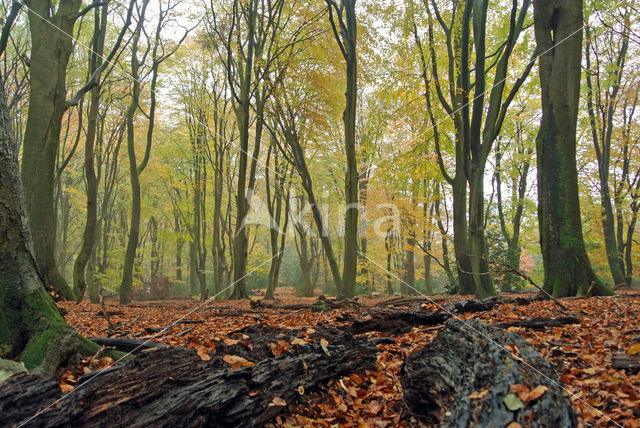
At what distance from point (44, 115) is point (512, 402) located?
823cm

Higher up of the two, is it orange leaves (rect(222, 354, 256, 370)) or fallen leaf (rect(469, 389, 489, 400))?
fallen leaf (rect(469, 389, 489, 400))

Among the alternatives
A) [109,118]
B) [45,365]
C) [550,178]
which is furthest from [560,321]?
[109,118]

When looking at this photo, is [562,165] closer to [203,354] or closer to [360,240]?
[203,354]

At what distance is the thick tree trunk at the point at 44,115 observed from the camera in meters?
6.54

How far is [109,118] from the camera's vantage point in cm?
1677

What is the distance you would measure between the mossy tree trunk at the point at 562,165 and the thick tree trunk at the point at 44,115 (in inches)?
336

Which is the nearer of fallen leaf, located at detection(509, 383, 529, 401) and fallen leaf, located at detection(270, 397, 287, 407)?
fallen leaf, located at detection(509, 383, 529, 401)

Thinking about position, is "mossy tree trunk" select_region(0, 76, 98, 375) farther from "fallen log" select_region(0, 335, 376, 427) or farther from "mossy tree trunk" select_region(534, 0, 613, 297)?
"mossy tree trunk" select_region(534, 0, 613, 297)

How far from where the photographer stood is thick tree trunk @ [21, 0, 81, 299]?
6.54 m

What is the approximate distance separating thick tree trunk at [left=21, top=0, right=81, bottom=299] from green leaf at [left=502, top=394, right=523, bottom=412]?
8060 millimetres

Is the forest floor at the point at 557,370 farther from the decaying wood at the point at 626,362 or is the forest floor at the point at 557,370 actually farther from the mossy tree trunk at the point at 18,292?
the mossy tree trunk at the point at 18,292

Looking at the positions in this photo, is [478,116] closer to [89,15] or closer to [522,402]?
[522,402]

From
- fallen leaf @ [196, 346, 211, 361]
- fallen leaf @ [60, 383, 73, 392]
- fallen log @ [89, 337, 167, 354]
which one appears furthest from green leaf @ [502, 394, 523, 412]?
fallen log @ [89, 337, 167, 354]

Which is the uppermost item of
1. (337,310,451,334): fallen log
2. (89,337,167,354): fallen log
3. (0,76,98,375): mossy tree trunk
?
(0,76,98,375): mossy tree trunk
